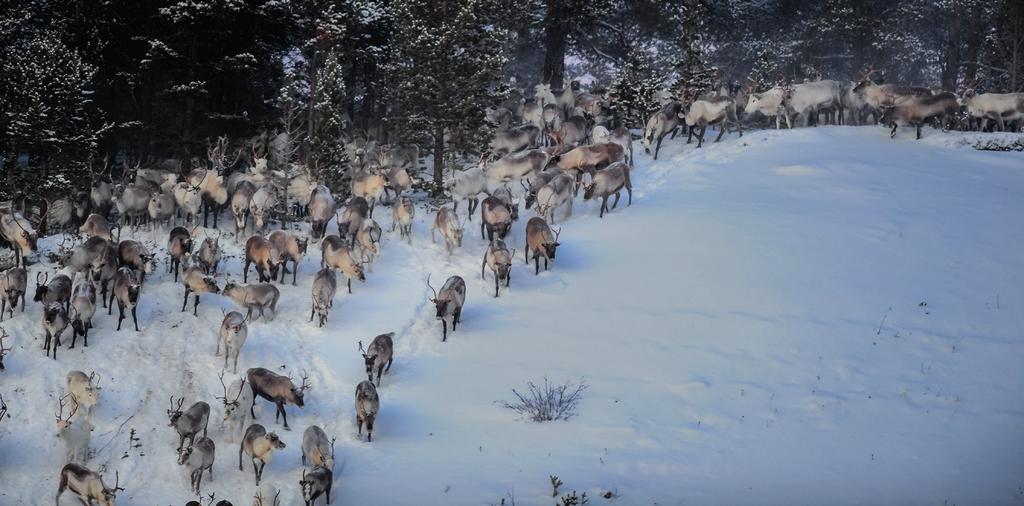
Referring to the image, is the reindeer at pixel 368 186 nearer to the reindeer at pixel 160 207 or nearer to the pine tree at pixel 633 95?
the reindeer at pixel 160 207

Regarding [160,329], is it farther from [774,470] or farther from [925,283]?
[925,283]

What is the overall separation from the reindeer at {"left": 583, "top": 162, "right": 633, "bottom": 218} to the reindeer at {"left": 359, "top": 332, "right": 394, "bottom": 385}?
9.45m

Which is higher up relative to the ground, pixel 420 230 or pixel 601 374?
pixel 420 230

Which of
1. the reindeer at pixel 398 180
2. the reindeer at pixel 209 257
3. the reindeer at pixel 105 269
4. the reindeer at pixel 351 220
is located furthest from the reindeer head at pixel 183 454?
the reindeer at pixel 398 180

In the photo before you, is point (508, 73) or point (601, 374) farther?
point (508, 73)

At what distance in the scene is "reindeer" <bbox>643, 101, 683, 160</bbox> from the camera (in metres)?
30.1

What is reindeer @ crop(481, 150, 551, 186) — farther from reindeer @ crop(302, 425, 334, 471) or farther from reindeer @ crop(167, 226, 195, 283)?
reindeer @ crop(302, 425, 334, 471)

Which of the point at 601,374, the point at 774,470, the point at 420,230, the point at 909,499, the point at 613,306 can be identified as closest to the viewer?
the point at 909,499

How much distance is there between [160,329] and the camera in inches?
736

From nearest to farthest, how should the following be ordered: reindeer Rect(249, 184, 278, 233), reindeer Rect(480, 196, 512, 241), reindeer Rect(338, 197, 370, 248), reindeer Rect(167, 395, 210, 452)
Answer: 1. reindeer Rect(167, 395, 210, 452)
2. reindeer Rect(338, 197, 370, 248)
3. reindeer Rect(480, 196, 512, 241)
4. reindeer Rect(249, 184, 278, 233)

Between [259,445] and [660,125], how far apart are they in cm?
1889

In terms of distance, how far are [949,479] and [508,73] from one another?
135 ft

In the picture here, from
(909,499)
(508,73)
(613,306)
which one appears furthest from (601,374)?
(508,73)

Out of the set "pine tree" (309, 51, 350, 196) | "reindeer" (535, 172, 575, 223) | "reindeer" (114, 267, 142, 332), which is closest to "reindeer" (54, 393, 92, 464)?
"reindeer" (114, 267, 142, 332)
